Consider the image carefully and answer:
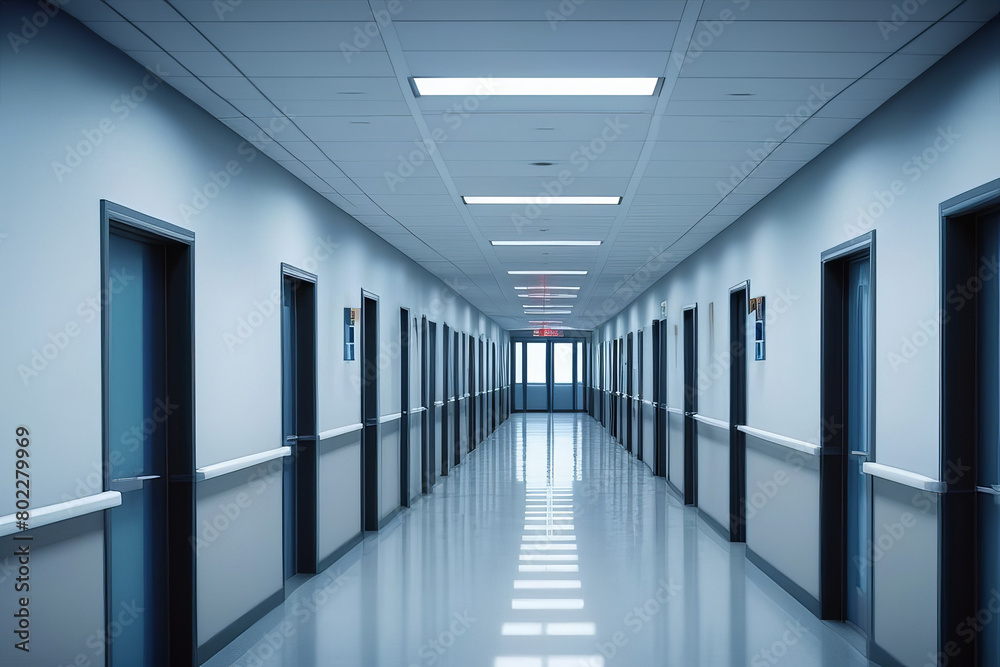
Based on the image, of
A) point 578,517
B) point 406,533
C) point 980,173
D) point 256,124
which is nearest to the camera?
point 980,173

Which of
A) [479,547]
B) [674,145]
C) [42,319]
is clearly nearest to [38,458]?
[42,319]

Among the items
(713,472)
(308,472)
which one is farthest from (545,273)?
(308,472)

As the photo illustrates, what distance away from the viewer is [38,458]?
313 cm

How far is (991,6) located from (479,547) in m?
6.08

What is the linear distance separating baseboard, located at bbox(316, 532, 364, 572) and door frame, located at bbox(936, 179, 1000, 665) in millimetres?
4831

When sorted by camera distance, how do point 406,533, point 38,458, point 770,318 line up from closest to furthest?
point 38,458 < point 770,318 < point 406,533

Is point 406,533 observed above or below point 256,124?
below

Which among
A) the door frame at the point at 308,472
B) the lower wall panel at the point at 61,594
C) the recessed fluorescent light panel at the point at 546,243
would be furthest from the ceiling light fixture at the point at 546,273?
the lower wall panel at the point at 61,594

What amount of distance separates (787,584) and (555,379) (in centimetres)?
2686

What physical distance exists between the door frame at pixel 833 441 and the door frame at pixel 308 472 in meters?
4.02

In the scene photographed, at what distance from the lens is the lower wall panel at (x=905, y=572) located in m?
4.08

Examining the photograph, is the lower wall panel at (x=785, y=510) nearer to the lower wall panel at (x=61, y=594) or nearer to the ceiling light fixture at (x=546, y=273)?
the lower wall panel at (x=61, y=594)

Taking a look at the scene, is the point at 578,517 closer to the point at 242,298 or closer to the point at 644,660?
the point at 644,660

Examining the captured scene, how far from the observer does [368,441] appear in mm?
8961
